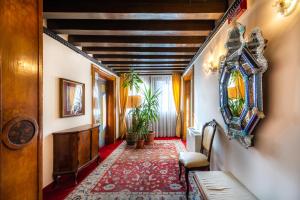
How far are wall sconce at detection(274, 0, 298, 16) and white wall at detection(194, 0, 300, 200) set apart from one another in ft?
0.13

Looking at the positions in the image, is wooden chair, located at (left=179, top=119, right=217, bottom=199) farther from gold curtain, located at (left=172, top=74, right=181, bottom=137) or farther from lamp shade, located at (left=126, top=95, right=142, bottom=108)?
gold curtain, located at (left=172, top=74, right=181, bottom=137)

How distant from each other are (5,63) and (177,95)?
5446 mm

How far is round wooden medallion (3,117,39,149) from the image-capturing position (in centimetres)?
128

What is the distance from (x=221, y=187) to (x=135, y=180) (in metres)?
1.68

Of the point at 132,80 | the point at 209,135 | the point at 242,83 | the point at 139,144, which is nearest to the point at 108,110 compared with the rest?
the point at 132,80

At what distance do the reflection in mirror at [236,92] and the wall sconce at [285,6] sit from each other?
26.2 inches

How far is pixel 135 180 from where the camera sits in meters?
2.97

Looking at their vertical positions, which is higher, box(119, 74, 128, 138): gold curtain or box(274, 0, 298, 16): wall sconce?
box(274, 0, 298, 16): wall sconce

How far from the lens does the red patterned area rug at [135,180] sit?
2488 mm

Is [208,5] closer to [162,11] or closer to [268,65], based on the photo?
[162,11]

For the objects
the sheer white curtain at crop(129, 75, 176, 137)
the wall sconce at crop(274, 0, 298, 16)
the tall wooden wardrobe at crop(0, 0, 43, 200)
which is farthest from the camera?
the sheer white curtain at crop(129, 75, 176, 137)

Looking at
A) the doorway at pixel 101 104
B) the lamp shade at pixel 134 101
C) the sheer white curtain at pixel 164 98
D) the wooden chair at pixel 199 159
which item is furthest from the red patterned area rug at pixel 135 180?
the sheer white curtain at pixel 164 98

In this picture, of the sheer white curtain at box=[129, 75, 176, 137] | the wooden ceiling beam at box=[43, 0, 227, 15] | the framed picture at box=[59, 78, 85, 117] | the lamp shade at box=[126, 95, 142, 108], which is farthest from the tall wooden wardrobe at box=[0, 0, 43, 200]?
the sheer white curtain at box=[129, 75, 176, 137]

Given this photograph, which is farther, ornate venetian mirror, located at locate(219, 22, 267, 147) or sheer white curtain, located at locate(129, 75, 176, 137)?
sheer white curtain, located at locate(129, 75, 176, 137)
